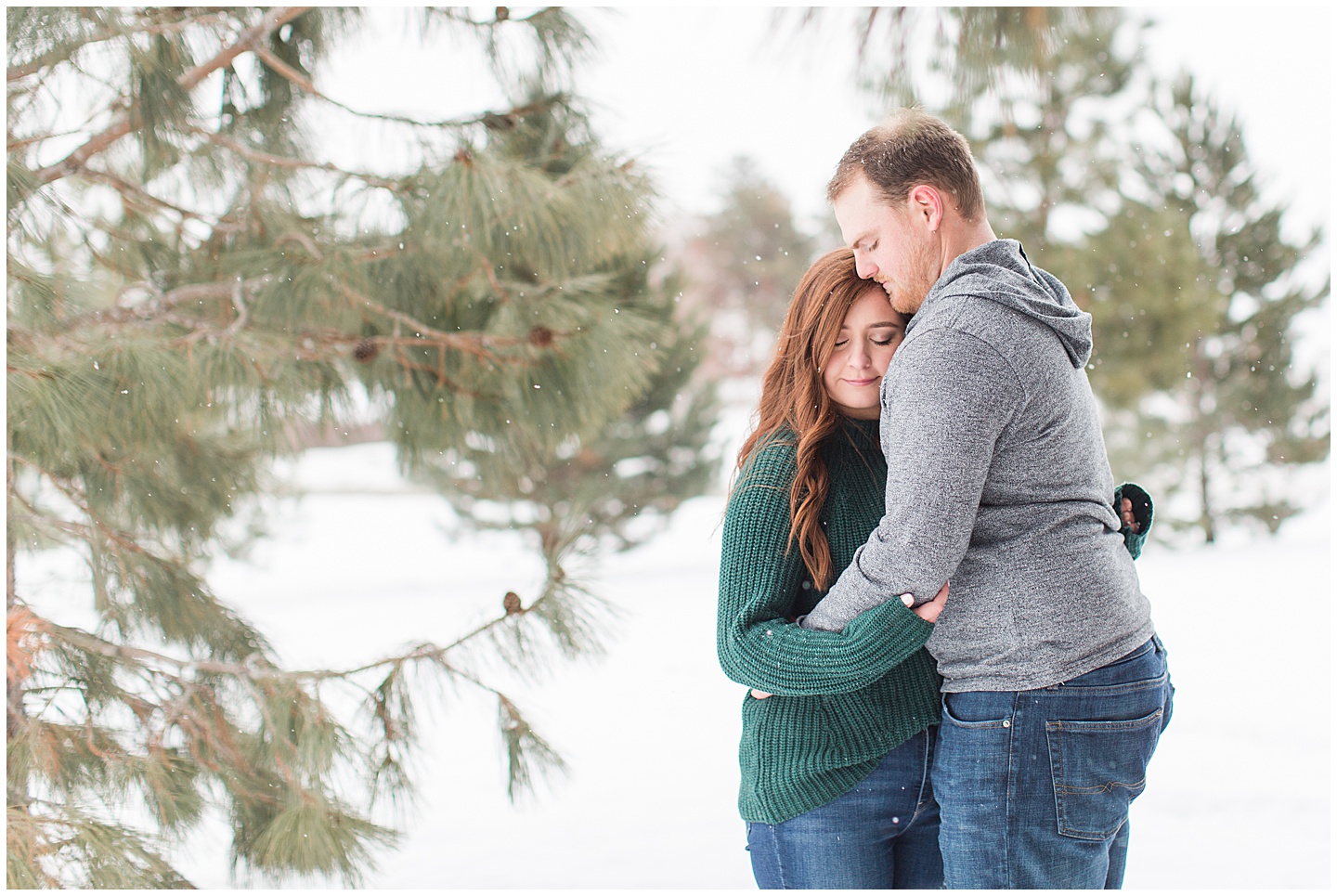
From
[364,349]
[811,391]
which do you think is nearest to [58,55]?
Result: [364,349]

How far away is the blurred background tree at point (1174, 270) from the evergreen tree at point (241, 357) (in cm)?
342

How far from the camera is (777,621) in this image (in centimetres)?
109

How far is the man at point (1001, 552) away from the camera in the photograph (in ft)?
3.14

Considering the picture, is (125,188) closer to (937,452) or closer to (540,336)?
(540,336)

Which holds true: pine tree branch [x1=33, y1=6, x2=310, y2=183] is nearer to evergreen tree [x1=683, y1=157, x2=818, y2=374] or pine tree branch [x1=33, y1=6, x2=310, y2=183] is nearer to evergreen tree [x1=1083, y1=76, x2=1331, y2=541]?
evergreen tree [x1=1083, y1=76, x2=1331, y2=541]

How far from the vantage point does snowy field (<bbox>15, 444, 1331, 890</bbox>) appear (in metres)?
2.36

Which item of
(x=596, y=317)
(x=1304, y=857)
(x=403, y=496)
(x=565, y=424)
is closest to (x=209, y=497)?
(x=565, y=424)

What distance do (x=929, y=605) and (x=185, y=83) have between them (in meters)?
1.56

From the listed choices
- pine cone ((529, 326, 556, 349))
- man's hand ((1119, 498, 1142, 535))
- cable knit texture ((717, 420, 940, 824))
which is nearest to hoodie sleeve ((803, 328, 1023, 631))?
cable knit texture ((717, 420, 940, 824))

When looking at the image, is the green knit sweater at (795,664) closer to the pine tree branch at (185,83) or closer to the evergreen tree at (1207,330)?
the pine tree branch at (185,83)

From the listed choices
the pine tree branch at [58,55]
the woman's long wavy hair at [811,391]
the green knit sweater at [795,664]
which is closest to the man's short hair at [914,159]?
the woman's long wavy hair at [811,391]

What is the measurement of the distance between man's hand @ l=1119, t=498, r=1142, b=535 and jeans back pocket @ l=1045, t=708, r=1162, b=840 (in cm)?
36

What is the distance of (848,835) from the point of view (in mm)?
1120

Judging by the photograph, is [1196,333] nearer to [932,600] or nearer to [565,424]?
[565,424]
